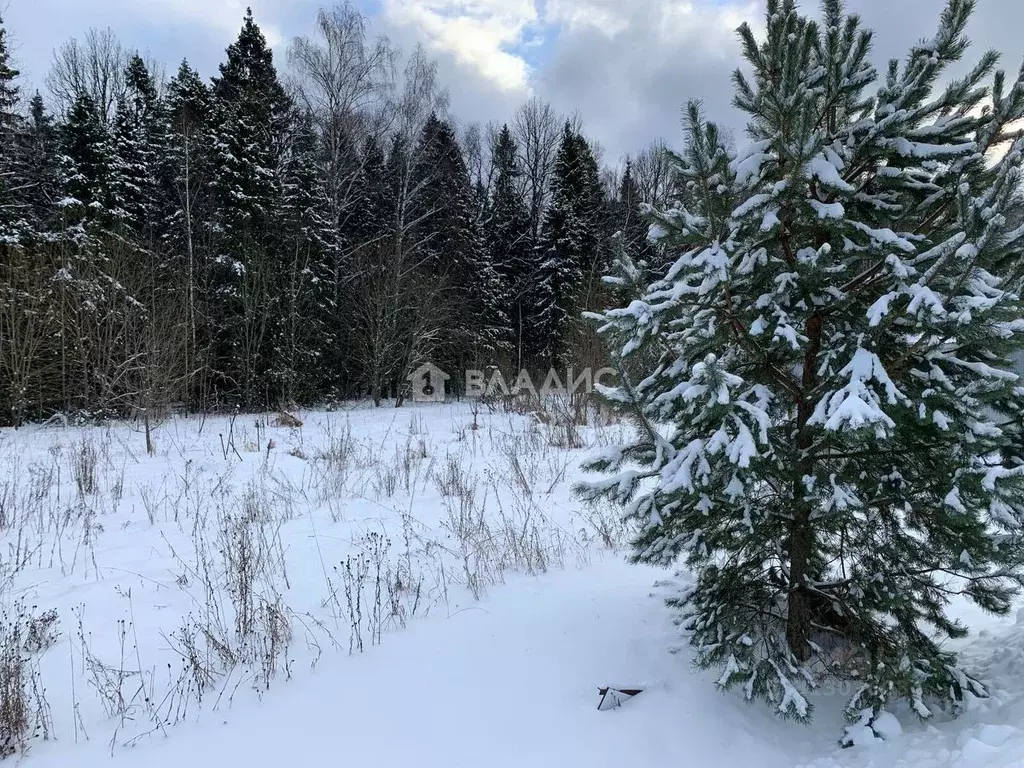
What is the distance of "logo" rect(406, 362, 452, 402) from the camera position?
19.7 metres

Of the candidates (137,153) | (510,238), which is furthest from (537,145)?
(137,153)

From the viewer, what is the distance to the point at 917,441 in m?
2.21

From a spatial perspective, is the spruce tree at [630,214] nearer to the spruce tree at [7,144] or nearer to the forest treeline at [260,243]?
the forest treeline at [260,243]

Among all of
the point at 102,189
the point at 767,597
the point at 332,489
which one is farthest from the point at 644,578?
the point at 102,189

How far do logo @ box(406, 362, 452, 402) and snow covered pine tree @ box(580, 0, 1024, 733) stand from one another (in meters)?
17.0

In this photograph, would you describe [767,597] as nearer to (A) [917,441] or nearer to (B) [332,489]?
(A) [917,441]

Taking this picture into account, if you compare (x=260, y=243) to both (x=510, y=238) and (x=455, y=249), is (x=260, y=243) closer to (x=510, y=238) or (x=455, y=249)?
(x=455, y=249)

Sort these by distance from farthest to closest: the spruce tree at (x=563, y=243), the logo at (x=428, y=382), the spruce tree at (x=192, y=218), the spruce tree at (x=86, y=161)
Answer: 1. the spruce tree at (x=563, y=243)
2. the logo at (x=428, y=382)
3. the spruce tree at (x=86, y=161)
4. the spruce tree at (x=192, y=218)

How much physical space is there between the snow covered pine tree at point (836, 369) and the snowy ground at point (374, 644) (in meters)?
0.33

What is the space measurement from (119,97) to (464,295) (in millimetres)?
15236

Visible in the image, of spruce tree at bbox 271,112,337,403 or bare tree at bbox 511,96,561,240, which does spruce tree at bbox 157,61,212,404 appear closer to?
spruce tree at bbox 271,112,337,403

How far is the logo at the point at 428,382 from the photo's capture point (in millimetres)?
19672

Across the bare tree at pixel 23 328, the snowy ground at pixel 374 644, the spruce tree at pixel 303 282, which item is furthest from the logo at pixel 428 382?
the snowy ground at pixel 374 644

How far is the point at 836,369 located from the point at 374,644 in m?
2.79
